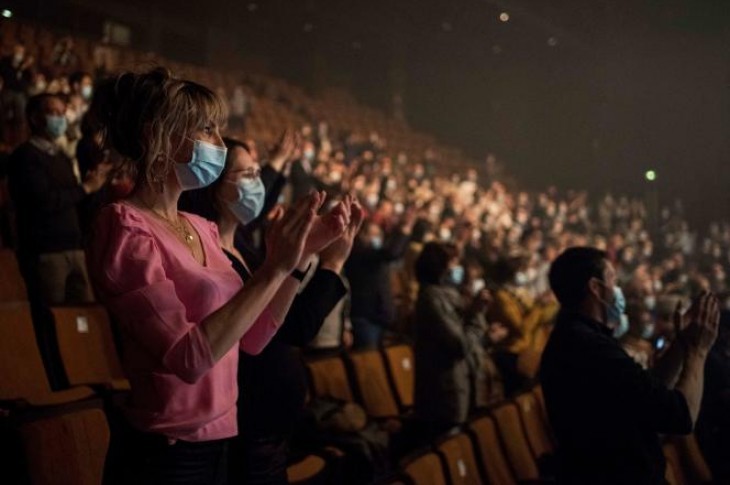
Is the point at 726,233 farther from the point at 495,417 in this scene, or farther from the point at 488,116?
the point at 495,417

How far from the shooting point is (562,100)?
12.0 metres

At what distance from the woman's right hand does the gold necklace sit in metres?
0.15

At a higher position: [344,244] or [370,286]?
[344,244]

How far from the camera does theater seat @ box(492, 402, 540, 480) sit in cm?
285

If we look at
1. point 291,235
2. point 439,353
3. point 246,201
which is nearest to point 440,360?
point 439,353

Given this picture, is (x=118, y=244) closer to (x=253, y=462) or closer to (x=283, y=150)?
(x=253, y=462)

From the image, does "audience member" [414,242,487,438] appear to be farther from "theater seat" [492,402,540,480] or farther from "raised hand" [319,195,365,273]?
Answer: "raised hand" [319,195,365,273]

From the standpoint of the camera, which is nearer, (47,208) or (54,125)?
(47,208)

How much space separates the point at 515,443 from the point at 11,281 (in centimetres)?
207

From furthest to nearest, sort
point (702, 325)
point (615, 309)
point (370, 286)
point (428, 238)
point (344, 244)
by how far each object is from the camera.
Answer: point (428, 238) < point (370, 286) < point (615, 309) < point (702, 325) < point (344, 244)

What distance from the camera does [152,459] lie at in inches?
40.7

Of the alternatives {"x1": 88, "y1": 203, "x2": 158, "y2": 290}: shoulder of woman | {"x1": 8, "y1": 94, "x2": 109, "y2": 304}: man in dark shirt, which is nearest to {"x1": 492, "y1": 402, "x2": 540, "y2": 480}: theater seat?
{"x1": 8, "y1": 94, "x2": 109, "y2": 304}: man in dark shirt

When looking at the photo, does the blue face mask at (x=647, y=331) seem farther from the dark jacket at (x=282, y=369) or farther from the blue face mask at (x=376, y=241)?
the dark jacket at (x=282, y=369)

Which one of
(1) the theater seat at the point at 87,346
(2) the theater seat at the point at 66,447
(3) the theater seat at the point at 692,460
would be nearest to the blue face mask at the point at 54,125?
(1) the theater seat at the point at 87,346
